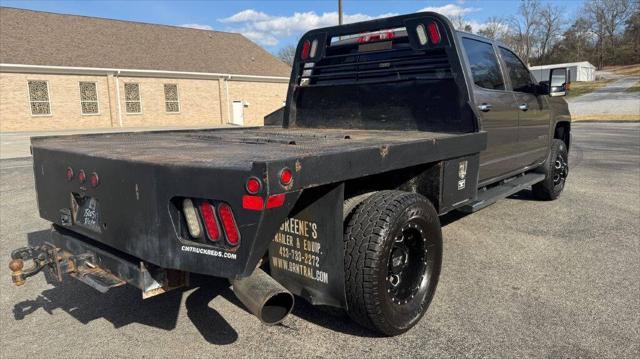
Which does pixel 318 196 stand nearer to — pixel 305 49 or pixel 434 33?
pixel 434 33

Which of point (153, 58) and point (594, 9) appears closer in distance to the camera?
point (153, 58)

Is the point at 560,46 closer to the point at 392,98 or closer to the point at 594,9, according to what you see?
the point at 594,9

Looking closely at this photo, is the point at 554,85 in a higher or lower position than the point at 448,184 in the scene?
higher

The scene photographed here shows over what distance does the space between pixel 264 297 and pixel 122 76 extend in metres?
25.9

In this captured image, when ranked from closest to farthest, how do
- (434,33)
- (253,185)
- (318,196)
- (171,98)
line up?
1. (253,185)
2. (318,196)
3. (434,33)
4. (171,98)

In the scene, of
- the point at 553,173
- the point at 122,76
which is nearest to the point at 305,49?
the point at 553,173

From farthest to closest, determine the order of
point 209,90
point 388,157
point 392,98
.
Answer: point 209,90 < point 392,98 < point 388,157

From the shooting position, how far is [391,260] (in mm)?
3092

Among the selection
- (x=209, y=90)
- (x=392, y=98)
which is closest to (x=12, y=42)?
(x=209, y=90)

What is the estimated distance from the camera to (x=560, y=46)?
79500 mm

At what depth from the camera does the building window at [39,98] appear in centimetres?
2295

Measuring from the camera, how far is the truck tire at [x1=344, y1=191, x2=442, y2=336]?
2762 millimetres

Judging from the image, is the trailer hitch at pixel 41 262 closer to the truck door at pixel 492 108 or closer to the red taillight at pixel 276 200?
the red taillight at pixel 276 200

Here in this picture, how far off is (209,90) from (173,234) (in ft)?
92.9
